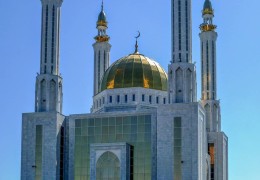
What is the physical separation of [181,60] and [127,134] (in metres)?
7.90

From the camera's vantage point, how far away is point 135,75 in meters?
65.0

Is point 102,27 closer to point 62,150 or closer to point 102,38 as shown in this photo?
point 102,38

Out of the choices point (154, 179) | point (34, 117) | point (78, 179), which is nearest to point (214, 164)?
point (154, 179)

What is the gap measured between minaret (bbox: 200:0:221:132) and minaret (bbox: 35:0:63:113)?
15.0 meters

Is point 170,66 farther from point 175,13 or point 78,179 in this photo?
point 78,179

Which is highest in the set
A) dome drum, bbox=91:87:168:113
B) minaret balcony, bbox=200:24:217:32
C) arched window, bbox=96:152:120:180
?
minaret balcony, bbox=200:24:217:32

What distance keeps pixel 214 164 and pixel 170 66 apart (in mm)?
12064

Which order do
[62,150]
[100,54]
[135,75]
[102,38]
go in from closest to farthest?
[62,150]
[135,75]
[100,54]
[102,38]

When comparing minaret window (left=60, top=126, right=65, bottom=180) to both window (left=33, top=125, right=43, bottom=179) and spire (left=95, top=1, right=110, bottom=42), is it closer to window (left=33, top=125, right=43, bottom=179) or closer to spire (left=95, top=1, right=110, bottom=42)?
window (left=33, top=125, right=43, bottom=179)

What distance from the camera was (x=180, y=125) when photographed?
5422 centimetres

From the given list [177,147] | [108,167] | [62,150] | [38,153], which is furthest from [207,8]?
[38,153]

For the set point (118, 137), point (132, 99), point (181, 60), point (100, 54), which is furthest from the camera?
point (100, 54)

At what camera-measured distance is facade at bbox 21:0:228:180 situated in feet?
177

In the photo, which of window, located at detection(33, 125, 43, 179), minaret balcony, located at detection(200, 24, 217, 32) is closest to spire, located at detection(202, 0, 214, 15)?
minaret balcony, located at detection(200, 24, 217, 32)
